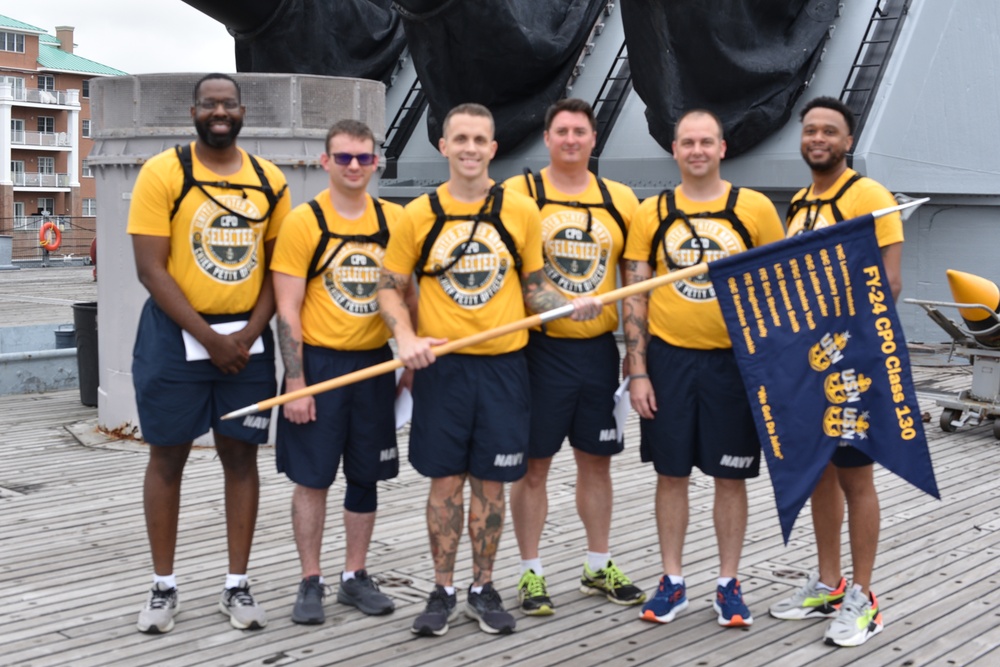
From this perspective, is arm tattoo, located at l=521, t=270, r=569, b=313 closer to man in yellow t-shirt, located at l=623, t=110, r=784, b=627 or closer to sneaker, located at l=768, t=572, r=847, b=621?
man in yellow t-shirt, located at l=623, t=110, r=784, b=627

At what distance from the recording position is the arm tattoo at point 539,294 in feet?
16.7

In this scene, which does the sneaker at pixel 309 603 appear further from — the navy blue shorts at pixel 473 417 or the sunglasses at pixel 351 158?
the sunglasses at pixel 351 158

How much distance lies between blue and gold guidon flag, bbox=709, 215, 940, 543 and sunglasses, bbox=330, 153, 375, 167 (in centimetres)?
143

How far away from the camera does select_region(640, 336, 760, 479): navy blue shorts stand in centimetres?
523

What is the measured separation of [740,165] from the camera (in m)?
14.8

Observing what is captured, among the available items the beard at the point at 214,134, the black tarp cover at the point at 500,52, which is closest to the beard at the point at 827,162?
the beard at the point at 214,134

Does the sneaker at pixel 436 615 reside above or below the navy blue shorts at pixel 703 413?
below

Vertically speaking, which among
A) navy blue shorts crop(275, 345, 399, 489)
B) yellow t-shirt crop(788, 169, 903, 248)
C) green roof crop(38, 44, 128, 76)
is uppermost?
yellow t-shirt crop(788, 169, 903, 248)

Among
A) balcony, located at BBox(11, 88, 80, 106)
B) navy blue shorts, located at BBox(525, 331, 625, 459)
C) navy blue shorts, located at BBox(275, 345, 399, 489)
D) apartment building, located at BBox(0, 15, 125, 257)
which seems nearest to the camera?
navy blue shorts, located at BBox(275, 345, 399, 489)

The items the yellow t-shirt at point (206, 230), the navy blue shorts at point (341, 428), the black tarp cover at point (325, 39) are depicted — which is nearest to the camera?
the yellow t-shirt at point (206, 230)

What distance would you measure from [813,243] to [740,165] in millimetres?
9984

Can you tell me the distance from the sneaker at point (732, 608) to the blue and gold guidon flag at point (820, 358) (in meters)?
0.41

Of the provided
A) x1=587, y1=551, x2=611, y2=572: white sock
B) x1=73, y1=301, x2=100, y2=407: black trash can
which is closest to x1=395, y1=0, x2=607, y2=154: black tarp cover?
x1=73, y1=301, x2=100, y2=407: black trash can

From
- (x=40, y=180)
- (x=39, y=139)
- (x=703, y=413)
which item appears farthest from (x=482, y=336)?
(x=39, y=139)
